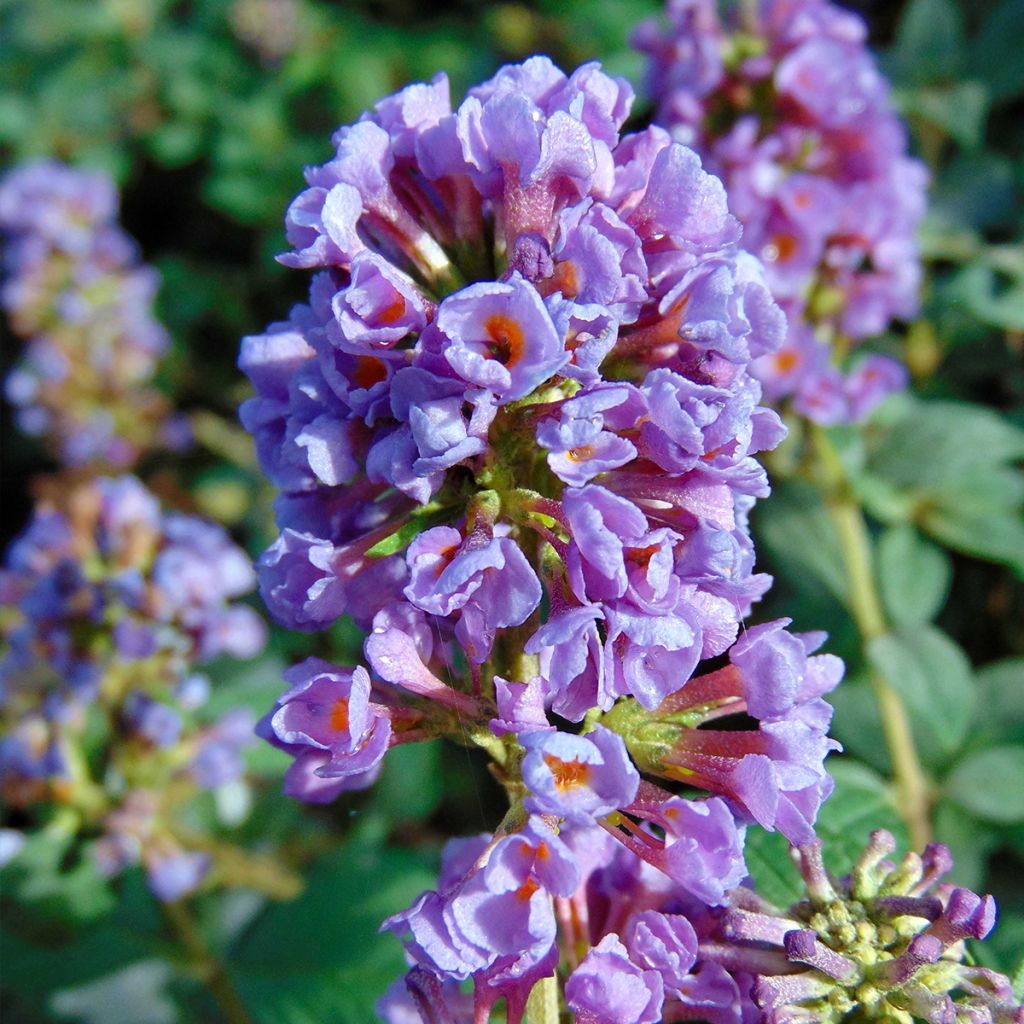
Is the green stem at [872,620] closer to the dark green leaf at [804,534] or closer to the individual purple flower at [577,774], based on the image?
the dark green leaf at [804,534]

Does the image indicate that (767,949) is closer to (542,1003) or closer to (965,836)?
(542,1003)

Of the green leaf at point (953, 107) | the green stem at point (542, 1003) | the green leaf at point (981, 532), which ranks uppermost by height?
the green leaf at point (953, 107)

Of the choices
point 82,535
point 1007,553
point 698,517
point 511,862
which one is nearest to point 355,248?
point 698,517

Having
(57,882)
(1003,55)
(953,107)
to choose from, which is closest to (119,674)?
(57,882)

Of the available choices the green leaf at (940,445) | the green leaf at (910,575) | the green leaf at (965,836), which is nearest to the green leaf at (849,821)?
the green leaf at (965,836)


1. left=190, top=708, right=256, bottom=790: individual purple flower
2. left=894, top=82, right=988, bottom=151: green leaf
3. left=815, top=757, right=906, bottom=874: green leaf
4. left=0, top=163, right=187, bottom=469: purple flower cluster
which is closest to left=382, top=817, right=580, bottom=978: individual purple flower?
left=815, top=757, right=906, bottom=874: green leaf

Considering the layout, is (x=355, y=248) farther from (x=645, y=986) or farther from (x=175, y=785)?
(x=175, y=785)

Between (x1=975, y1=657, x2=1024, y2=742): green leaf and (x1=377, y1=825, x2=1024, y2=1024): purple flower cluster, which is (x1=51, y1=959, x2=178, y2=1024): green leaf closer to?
(x1=377, y1=825, x2=1024, y2=1024): purple flower cluster
